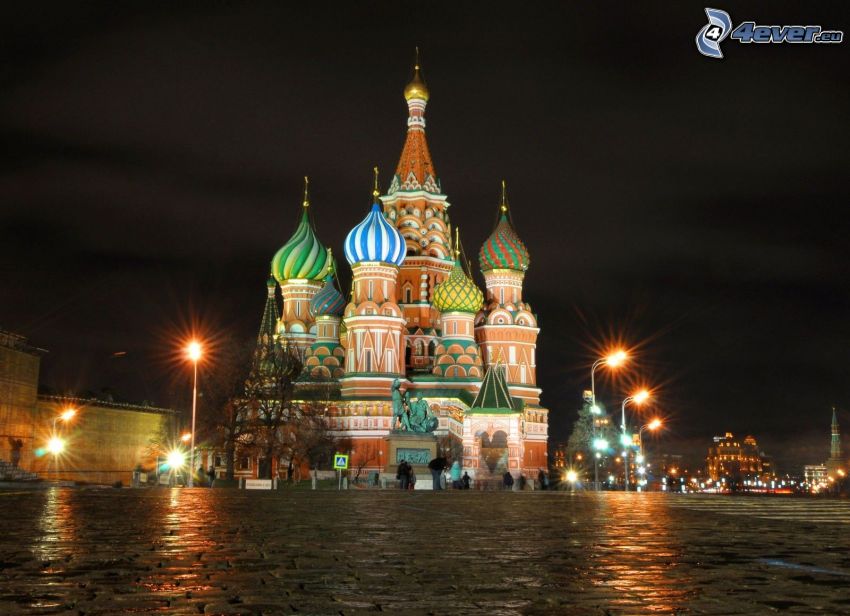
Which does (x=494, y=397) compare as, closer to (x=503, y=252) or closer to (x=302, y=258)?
(x=503, y=252)

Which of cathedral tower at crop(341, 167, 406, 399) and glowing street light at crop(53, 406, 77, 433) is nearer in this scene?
glowing street light at crop(53, 406, 77, 433)

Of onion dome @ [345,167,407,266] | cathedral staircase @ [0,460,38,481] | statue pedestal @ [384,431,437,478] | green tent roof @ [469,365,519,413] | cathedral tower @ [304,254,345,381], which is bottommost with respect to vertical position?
cathedral staircase @ [0,460,38,481]

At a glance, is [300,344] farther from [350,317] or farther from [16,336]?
[16,336]

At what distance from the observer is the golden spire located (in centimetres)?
8956

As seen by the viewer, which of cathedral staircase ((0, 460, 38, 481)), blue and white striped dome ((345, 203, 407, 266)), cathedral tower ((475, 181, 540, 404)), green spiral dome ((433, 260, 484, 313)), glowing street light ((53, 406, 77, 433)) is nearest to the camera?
cathedral staircase ((0, 460, 38, 481))

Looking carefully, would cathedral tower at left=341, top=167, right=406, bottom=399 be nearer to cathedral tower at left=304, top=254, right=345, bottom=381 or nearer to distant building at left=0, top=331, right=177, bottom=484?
cathedral tower at left=304, top=254, right=345, bottom=381

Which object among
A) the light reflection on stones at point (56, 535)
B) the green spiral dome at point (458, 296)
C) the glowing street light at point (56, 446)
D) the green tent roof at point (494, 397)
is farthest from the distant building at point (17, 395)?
the light reflection on stones at point (56, 535)

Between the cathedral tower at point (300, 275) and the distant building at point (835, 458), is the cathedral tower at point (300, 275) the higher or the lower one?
the higher one

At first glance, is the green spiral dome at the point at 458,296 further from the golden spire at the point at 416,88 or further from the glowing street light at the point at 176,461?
the glowing street light at the point at 176,461

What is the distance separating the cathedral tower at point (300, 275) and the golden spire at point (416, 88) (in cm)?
1628

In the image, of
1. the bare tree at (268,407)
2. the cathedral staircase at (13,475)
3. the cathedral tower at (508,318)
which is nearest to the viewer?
the cathedral staircase at (13,475)

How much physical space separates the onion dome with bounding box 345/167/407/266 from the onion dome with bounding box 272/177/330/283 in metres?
9.05

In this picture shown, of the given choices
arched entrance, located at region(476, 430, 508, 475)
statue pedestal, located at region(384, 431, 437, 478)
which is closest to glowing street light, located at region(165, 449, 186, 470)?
statue pedestal, located at region(384, 431, 437, 478)

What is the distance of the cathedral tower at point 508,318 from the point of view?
80.2 metres
